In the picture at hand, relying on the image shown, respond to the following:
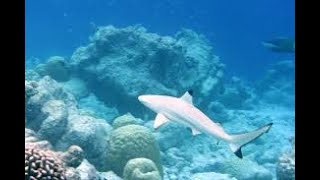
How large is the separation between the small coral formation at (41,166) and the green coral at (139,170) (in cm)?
241

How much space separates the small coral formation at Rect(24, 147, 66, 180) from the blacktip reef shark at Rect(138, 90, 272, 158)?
250cm

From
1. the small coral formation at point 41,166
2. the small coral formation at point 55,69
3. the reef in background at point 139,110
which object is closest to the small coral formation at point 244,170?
the reef in background at point 139,110

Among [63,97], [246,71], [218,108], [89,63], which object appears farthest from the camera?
[246,71]

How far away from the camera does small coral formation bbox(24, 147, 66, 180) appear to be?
500cm

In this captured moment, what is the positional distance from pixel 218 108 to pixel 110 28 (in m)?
5.75

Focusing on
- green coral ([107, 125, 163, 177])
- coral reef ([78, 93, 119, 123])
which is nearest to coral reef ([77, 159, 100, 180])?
green coral ([107, 125, 163, 177])

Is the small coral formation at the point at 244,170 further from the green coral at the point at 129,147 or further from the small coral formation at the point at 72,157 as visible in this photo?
the small coral formation at the point at 72,157

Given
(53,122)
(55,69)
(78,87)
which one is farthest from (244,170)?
(55,69)

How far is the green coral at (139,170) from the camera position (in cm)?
752

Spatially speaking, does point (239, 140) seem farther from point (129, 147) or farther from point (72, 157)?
point (129, 147)

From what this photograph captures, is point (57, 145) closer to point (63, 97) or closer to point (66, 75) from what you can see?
point (63, 97)
